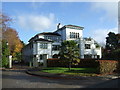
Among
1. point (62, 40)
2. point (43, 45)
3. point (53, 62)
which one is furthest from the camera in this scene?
point (62, 40)

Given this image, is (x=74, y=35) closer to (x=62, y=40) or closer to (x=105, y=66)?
(x=62, y=40)

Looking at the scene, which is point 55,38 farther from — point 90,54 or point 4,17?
point 4,17

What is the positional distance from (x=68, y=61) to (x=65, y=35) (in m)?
22.5

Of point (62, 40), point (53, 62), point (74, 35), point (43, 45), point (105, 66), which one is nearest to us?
point (105, 66)

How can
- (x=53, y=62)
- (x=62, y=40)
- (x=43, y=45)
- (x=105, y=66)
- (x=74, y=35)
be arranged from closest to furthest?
(x=105, y=66) < (x=53, y=62) < (x=43, y=45) < (x=62, y=40) < (x=74, y=35)

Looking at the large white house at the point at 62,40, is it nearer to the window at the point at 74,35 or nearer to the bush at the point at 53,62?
the window at the point at 74,35

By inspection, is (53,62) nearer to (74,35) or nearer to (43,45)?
(43,45)

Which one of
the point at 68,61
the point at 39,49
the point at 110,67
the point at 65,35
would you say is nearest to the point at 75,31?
the point at 65,35

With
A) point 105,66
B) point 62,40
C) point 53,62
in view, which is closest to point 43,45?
point 62,40

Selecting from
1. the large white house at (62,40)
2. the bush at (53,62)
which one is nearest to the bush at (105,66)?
the bush at (53,62)

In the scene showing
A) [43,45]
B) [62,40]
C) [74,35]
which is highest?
[74,35]

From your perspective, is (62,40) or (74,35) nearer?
(62,40)

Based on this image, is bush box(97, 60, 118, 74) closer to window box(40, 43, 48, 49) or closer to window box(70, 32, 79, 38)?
window box(40, 43, 48, 49)

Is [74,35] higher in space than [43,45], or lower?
higher
